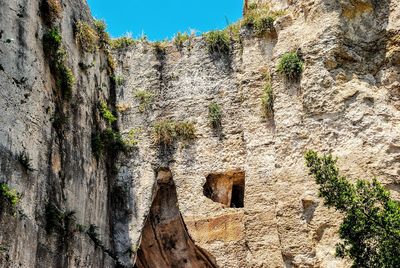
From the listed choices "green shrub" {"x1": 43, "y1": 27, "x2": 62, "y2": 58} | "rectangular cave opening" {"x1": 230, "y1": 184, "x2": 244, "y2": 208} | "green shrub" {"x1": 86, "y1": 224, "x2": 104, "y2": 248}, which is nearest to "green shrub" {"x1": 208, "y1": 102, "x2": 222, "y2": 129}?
"rectangular cave opening" {"x1": 230, "y1": 184, "x2": 244, "y2": 208}

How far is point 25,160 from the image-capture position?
1062 centimetres

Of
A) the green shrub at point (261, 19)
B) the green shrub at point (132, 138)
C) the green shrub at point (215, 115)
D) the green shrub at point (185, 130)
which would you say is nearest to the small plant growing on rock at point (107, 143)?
the green shrub at point (132, 138)

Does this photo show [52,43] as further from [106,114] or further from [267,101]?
[267,101]

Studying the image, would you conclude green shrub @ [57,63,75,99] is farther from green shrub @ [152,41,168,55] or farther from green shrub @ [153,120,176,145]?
green shrub @ [152,41,168,55]

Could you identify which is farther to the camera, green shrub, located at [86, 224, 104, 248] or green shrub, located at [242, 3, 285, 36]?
green shrub, located at [242, 3, 285, 36]

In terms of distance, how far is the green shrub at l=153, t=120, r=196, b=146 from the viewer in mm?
14522

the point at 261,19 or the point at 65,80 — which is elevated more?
the point at 261,19

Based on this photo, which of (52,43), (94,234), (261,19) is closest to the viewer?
(52,43)

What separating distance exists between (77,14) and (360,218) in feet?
25.4

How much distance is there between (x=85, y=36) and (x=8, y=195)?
508cm

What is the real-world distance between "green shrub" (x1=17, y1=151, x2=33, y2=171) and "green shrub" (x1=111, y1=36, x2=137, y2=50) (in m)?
5.83

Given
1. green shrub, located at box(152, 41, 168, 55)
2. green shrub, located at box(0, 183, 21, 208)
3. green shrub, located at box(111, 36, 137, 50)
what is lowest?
green shrub, located at box(0, 183, 21, 208)

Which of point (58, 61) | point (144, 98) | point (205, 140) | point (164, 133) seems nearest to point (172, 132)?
point (164, 133)

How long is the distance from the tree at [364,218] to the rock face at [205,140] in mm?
→ 1101
